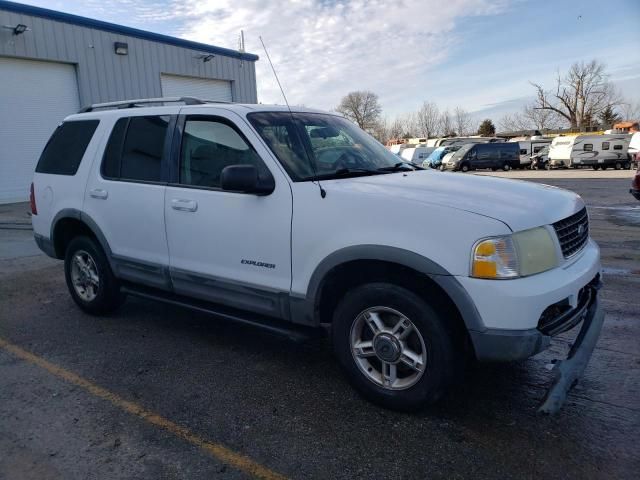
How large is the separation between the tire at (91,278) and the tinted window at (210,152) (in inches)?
56.8

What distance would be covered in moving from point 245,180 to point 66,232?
2.90 meters

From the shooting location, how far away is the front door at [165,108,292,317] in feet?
11.5

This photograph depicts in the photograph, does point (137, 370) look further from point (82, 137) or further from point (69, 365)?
point (82, 137)

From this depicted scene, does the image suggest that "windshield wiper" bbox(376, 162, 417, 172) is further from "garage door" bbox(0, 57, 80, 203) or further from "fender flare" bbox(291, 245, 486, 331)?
"garage door" bbox(0, 57, 80, 203)

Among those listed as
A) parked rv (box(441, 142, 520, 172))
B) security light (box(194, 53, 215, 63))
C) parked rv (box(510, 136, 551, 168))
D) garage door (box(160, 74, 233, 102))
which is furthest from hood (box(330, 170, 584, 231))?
parked rv (box(510, 136, 551, 168))

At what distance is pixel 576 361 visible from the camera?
117 inches

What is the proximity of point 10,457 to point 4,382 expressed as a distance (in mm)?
1119

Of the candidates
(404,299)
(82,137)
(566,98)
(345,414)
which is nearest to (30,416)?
(345,414)

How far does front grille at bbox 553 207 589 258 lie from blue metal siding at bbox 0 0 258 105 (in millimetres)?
16899

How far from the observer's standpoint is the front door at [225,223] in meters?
3.50

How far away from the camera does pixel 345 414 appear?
3.20m

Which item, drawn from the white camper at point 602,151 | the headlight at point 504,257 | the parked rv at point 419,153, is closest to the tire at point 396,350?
the headlight at point 504,257

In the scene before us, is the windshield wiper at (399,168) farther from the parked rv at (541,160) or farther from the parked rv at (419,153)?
the parked rv at (419,153)

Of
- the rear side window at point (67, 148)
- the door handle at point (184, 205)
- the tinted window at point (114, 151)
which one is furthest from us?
the rear side window at point (67, 148)
